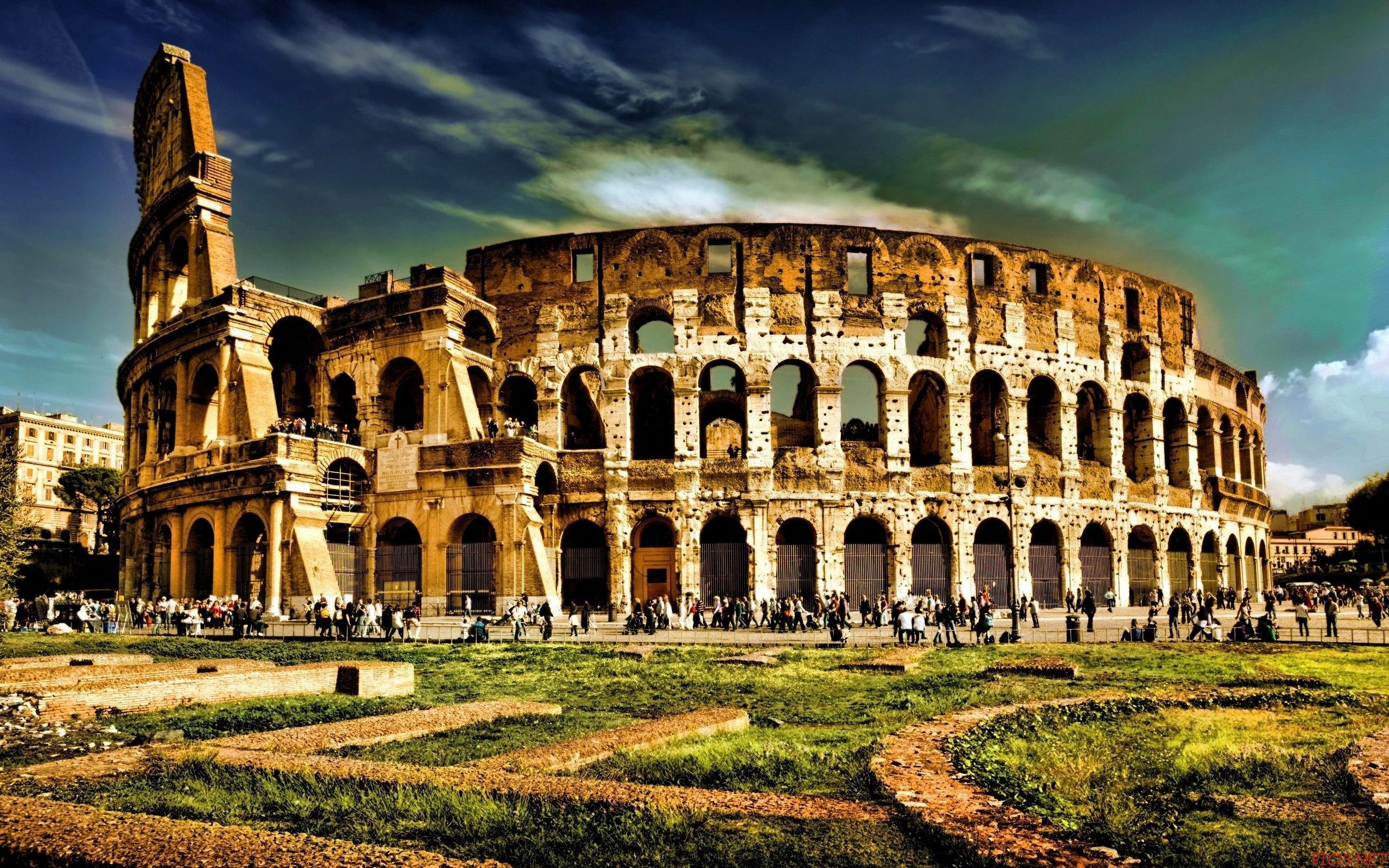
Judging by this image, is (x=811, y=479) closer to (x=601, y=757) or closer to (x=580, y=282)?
(x=580, y=282)

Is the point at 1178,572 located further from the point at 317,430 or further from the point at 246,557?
the point at 246,557

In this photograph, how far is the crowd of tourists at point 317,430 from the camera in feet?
101

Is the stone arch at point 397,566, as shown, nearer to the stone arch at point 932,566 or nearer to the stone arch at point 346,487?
the stone arch at point 346,487

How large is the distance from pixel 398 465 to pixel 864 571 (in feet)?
48.0

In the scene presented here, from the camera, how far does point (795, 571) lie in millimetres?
31484

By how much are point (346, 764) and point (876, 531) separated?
2771 centimetres

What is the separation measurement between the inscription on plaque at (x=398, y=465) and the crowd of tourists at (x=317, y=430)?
149 centimetres

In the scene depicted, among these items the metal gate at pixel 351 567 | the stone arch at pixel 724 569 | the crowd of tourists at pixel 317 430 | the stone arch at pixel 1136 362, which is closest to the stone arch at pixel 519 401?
the crowd of tourists at pixel 317 430

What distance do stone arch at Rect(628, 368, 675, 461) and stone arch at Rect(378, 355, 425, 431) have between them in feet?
23.9

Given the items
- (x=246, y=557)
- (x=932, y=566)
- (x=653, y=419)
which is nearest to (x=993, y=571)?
(x=932, y=566)

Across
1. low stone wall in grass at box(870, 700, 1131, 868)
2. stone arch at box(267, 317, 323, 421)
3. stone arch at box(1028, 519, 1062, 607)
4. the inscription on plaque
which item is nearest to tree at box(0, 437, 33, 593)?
stone arch at box(267, 317, 323, 421)

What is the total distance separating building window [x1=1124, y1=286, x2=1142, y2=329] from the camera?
3738cm

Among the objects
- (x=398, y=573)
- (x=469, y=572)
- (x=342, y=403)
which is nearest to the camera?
(x=469, y=572)

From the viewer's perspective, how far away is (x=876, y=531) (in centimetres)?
3328
